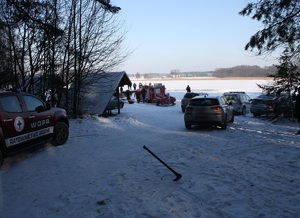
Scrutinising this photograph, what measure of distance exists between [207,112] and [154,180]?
746 cm

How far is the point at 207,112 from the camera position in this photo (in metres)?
12.9

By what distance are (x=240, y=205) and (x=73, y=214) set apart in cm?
262

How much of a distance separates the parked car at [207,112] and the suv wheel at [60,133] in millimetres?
5866

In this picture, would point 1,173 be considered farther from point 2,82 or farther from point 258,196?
point 2,82

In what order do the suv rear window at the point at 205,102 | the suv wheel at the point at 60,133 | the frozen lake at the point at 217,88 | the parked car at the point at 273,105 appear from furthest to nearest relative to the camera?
the frozen lake at the point at 217,88
the parked car at the point at 273,105
the suv rear window at the point at 205,102
the suv wheel at the point at 60,133

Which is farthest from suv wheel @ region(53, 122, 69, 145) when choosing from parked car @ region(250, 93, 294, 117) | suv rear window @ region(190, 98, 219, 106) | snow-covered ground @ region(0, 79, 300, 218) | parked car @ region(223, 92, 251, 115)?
parked car @ region(223, 92, 251, 115)

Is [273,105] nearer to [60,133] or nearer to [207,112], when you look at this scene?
[207,112]

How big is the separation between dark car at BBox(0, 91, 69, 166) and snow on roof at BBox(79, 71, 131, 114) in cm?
828

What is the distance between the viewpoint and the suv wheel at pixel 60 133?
8.92 m

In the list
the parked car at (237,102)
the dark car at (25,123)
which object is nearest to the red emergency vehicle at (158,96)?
the parked car at (237,102)

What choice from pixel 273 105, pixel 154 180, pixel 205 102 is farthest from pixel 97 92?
pixel 154 180

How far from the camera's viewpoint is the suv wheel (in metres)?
8.92

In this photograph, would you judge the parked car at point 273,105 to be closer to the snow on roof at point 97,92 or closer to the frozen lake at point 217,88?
the snow on roof at point 97,92

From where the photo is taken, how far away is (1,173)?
6602 millimetres
